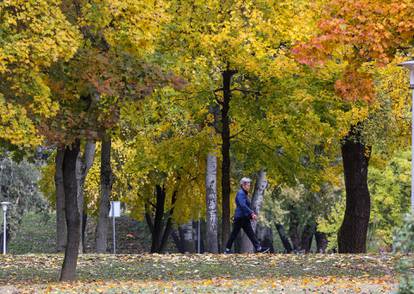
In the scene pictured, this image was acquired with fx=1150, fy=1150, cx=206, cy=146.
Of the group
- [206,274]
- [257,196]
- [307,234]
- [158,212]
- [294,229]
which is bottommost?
[206,274]

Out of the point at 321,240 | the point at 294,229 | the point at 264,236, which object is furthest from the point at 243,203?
the point at 321,240

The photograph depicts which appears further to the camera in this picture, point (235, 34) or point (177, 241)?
point (177, 241)

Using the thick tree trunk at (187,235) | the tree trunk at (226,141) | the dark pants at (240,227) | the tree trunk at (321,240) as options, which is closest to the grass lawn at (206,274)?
the dark pants at (240,227)

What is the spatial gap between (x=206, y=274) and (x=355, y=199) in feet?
34.4

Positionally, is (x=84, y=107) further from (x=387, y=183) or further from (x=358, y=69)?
(x=387, y=183)

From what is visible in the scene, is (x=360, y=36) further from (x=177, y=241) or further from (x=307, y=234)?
(x=307, y=234)

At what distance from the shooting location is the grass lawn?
1462 centimetres

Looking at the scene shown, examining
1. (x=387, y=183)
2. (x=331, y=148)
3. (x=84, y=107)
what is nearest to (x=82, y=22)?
(x=84, y=107)

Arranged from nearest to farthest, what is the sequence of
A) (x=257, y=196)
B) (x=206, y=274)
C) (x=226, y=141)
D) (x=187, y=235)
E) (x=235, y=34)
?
(x=206, y=274), (x=235, y=34), (x=226, y=141), (x=257, y=196), (x=187, y=235)

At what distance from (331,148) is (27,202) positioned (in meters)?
19.6

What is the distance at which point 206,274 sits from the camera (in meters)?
18.9

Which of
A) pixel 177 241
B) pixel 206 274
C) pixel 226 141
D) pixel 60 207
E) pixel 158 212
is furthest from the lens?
pixel 177 241

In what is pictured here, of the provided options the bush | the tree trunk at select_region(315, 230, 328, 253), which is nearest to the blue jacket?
the bush

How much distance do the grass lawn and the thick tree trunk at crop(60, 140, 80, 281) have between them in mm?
292
